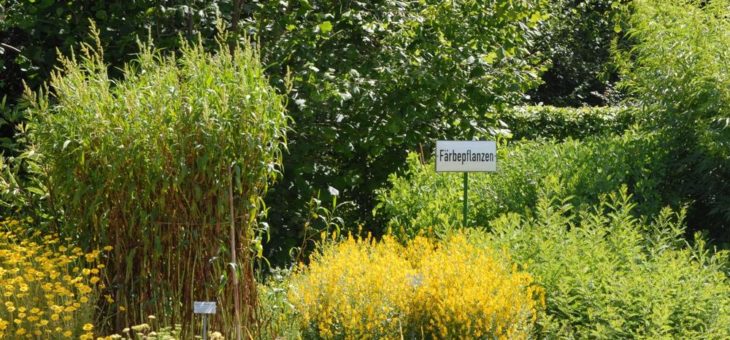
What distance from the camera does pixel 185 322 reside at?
16.1 feet

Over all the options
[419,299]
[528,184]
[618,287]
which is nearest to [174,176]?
[419,299]

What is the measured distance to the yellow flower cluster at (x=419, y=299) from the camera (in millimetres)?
4508

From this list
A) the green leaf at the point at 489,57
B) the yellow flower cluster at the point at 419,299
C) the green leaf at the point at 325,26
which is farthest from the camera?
the green leaf at the point at 489,57

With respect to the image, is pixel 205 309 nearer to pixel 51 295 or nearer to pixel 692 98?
pixel 51 295

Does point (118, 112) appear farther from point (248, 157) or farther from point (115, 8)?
point (115, 8)

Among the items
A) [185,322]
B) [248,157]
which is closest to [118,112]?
[248,157]

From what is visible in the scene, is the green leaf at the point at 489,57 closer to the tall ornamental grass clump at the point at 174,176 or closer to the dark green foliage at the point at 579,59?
the tall ornamental grass clump at the point at 174,176

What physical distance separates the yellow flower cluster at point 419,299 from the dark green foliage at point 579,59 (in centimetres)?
1180

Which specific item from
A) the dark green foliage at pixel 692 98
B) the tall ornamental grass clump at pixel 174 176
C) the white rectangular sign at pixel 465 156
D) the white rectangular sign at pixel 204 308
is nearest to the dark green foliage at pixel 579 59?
the dark green foliage at pixel 692 98

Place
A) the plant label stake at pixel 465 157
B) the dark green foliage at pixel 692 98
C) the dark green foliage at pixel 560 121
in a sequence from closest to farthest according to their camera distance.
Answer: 1. the plant label stake at pixel 465 157
2. the dark green foliage at pixel 692 98
3. the dark green foliage at pixel 560 121

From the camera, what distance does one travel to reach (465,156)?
20.9ft

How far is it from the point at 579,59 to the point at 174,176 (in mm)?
13717

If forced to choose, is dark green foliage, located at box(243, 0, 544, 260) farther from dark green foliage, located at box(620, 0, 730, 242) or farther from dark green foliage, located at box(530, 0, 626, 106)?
dark green foliage, located at box(530, 0, 626, 106)

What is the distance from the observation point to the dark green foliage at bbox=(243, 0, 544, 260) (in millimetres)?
7285
